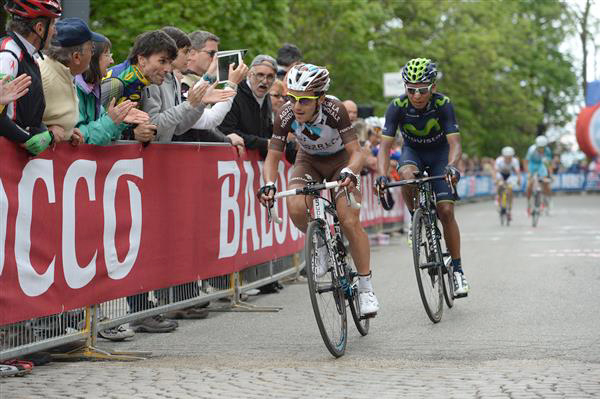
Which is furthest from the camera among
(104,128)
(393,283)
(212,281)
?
(393,283)

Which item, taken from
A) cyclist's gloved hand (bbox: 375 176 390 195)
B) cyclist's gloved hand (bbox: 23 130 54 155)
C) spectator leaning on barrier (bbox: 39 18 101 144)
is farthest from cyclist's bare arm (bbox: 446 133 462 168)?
cyclist's gloved hand (bbox: 23 130 54 155)

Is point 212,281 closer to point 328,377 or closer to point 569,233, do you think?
point 328,377

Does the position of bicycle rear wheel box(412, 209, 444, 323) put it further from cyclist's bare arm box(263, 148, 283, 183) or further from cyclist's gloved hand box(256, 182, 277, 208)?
cyclist's gloved hand box(256, 182, 277, 208)

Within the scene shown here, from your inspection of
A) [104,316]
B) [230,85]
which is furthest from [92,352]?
[230,85]

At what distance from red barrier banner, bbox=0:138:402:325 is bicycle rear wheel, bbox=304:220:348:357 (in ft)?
4.80

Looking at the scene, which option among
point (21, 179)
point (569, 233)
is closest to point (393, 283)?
point (21, 179)

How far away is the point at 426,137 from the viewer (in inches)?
418

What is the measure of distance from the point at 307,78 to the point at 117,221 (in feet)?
5.50

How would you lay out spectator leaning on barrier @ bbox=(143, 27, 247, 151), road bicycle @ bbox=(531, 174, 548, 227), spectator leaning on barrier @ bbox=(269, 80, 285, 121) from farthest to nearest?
road bicycle @ bbox=(531, 174, 548, 227), spectator leaning on barrier @ bbox=(269, 80, 285, 121), spectator leaning on barrier @ bbox=(143, 27, 247, 151)

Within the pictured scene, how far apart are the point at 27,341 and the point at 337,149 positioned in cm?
287

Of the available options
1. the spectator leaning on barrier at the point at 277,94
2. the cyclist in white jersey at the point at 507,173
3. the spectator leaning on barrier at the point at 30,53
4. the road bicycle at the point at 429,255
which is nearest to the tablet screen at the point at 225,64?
the road bicycle at the point at 429,255

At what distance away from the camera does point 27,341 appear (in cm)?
750

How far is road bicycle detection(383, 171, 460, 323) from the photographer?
9797 millimetres

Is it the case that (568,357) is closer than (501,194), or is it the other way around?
(568,357)
